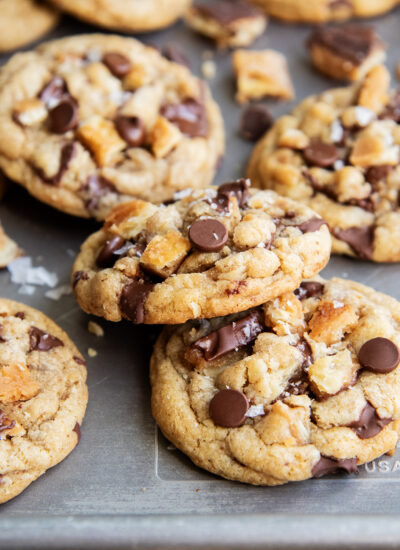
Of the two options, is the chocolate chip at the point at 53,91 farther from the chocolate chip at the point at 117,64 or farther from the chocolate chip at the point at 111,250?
the chocolate chip at the point at 111,250

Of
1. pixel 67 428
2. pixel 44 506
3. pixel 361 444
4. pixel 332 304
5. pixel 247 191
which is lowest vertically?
pixel 44 506

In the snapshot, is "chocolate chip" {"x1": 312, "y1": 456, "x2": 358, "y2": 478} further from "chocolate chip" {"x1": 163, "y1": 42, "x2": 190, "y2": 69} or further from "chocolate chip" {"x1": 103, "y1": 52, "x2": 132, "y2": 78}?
"chocolate chip" {"x1": 163, "y1": 42, "x2": 190, "y2": 69}

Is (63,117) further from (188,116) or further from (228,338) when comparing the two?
(228,338)

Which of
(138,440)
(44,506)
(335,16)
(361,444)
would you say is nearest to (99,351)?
(138,440)

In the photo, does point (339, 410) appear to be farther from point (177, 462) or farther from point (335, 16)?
point (335, 16)

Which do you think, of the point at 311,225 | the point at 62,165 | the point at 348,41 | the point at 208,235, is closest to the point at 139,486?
the point at 208,235
